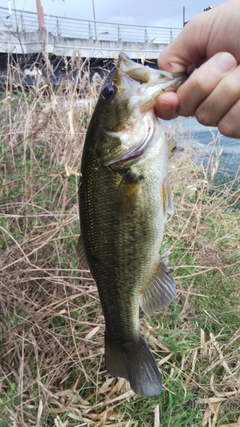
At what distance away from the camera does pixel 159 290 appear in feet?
5.72

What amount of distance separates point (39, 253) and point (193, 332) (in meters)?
1.44

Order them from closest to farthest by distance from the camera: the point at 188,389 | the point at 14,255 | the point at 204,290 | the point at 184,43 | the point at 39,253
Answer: the point at 184,43
the point at 188,389
the point at 14,255
the point at 39,253
the point at 204,290

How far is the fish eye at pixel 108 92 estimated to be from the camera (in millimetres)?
1488

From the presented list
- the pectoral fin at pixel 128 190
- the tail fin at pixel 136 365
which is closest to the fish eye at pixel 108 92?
the pectoral fin at pixel 128 190

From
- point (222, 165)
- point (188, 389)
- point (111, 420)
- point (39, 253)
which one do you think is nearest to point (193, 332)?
point (188, 389)

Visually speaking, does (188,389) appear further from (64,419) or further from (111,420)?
(64,419)

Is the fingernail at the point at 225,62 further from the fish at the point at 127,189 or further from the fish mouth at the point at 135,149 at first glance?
the fish mouth at the point at 135,149

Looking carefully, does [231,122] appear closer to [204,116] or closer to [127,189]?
[204,116]

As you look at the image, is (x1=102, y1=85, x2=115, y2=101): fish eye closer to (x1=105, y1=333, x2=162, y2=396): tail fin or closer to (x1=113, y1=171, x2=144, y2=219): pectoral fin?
(x1=113, y1=171, x2=144, y2=219): pectoral fin

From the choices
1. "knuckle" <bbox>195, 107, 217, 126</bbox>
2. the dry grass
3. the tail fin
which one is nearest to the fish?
"knuckle" <bbox>195, 107, 217, 126</bbox>

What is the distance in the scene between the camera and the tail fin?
1.85 meters

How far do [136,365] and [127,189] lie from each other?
0.87 m

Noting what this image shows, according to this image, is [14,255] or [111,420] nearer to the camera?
[111,420]

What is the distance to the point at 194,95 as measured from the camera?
1.41 m
